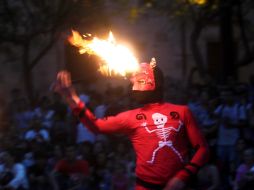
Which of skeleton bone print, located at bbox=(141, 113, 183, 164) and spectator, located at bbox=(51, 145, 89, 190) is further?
spectator, located at bbox=(51, 145, 89, 190)

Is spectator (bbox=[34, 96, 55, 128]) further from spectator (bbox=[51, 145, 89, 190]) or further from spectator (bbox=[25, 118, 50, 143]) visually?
spectator (bbox=[51, 145, 89, 190])

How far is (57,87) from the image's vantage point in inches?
218

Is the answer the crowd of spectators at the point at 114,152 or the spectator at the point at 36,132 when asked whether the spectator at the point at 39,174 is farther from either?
the spectator at the point at 36,132

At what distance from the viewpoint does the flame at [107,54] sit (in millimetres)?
6105

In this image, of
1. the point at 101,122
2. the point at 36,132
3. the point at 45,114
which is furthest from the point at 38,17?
the point at 101,122

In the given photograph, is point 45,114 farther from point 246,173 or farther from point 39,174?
point 246,173

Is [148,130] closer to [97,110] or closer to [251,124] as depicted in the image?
[251,124]

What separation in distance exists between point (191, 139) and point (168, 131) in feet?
0.69

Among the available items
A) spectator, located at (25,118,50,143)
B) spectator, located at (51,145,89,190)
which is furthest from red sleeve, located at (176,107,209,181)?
spectator, located at (25,118,50,143)

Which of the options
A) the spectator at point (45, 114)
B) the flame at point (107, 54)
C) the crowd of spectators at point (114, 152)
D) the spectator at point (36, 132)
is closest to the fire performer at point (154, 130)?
the flame at point (107, 54)

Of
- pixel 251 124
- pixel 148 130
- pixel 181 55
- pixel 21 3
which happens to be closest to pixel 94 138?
pixel 251 124

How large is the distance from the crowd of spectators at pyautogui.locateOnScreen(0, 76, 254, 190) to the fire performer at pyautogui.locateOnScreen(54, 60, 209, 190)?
3.33 metres

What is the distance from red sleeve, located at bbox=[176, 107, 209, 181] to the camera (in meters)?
5.59

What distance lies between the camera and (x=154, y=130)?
19.0 ft
